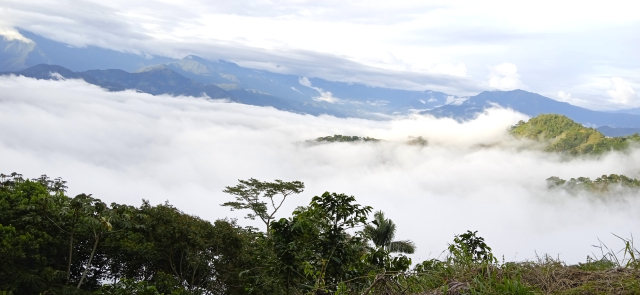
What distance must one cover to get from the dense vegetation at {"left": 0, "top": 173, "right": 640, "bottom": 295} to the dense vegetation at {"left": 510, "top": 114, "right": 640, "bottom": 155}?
510ft

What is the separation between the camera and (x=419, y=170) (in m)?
194

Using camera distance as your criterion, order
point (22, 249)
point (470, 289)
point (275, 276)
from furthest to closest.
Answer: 1. point (22, 249)
2. point (275, 276)
3. point (470, 289)

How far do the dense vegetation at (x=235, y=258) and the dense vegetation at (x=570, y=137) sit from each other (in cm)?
15532

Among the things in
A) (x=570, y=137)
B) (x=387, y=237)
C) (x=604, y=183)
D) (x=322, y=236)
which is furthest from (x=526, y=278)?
(x=570, y=137)

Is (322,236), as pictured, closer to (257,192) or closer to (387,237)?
(387,237)

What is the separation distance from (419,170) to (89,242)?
7397 inches

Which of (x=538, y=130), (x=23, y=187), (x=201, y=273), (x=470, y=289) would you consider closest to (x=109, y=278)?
(x=201, y=273)

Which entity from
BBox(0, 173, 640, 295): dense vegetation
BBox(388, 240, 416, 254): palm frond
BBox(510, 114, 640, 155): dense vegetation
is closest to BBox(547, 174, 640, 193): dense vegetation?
BBox(510, 114, 640, 155): dense vegetation

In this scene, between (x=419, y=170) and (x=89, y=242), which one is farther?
(x=419, y=170)

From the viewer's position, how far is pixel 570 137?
6166 inches

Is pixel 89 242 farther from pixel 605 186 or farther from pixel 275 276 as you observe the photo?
pixel 605 186

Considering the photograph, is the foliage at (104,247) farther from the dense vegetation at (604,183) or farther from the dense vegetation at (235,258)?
the dense vegetation at (604,183)

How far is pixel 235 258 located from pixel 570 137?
167m

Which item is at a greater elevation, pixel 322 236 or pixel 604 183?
pixel 322 236
